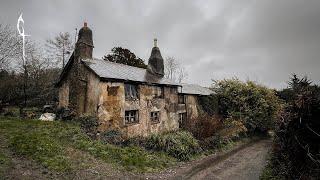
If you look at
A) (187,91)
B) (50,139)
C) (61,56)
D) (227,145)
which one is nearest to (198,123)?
(227,145)

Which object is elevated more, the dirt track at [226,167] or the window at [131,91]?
the window at [131,91]

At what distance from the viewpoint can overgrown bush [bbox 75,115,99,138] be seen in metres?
18.6

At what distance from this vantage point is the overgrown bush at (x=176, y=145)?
19.0 meters

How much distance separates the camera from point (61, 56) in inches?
1471

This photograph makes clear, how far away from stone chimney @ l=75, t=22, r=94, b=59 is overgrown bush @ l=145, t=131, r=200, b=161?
779 cm

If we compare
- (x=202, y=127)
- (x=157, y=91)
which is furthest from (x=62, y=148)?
(x=202, y=127)

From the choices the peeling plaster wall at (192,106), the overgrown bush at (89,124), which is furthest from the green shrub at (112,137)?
the peeling plaster wall at (192,106)

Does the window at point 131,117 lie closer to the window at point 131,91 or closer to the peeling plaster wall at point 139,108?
the peeling plaster wall at point 139,108

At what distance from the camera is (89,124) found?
18906 millimetres

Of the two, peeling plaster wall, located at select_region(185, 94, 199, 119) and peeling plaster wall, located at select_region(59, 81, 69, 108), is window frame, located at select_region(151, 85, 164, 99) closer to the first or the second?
peeling plaster wall, located at select_region(185, 94, 199, 119)

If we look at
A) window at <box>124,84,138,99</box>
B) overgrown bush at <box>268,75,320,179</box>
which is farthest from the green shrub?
overgrown bush at <box>268,75,320,179</box>

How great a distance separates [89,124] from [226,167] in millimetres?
9207

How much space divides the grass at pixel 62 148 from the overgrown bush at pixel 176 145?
0.73 m

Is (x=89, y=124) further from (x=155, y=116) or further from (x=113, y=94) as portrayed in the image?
(x=155, y=116)
